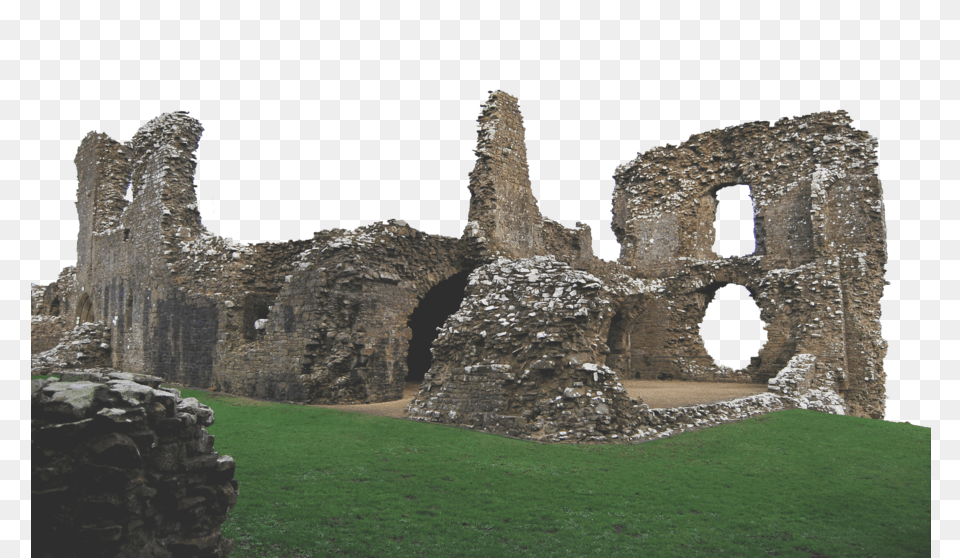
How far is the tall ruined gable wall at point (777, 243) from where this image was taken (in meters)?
17.1

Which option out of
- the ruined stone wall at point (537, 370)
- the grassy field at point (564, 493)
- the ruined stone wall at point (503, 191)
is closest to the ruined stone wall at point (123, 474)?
the grassy field at point (564, 493)

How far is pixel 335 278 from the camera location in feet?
43.3

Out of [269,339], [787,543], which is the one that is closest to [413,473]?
[787,543]

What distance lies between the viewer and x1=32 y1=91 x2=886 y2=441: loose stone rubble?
34.4 ft

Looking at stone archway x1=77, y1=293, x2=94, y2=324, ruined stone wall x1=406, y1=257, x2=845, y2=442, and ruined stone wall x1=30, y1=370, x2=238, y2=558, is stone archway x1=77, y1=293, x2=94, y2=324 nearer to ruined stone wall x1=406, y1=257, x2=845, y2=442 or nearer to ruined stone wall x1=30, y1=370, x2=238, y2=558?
ruined stone wall x1=406, y1=257, x2=845, y2=442

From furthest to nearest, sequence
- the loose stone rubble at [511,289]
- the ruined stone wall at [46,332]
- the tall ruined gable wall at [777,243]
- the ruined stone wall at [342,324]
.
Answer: the ruined stone wall at [46,332] < the tall ruined gable wall at [777,243] < the ruined stone wall at [342,324] < the loose stone rubble at [511,289]

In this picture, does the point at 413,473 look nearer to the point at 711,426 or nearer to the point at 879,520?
A: the point at 879,520

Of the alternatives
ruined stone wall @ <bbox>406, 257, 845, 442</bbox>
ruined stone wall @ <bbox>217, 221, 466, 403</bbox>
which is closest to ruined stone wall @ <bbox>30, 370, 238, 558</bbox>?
ruined stone wall @ <bbox>406, 257, 845, 442</bbox>

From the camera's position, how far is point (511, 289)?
11047 millimetres

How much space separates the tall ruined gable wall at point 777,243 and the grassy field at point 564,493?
728 centimetres

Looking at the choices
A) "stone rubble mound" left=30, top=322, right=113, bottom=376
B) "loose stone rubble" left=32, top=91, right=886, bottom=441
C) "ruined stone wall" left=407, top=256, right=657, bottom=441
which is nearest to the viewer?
"ruined stone wall" left=407, top=256, right=657, bottom=441

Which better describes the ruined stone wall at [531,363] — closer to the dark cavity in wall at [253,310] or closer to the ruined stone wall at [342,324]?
the ruined stone wall at [342,324]

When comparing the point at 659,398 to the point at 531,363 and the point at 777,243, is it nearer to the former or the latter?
the point at 531,363

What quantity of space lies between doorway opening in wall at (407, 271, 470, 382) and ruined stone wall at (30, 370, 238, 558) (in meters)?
14.0
